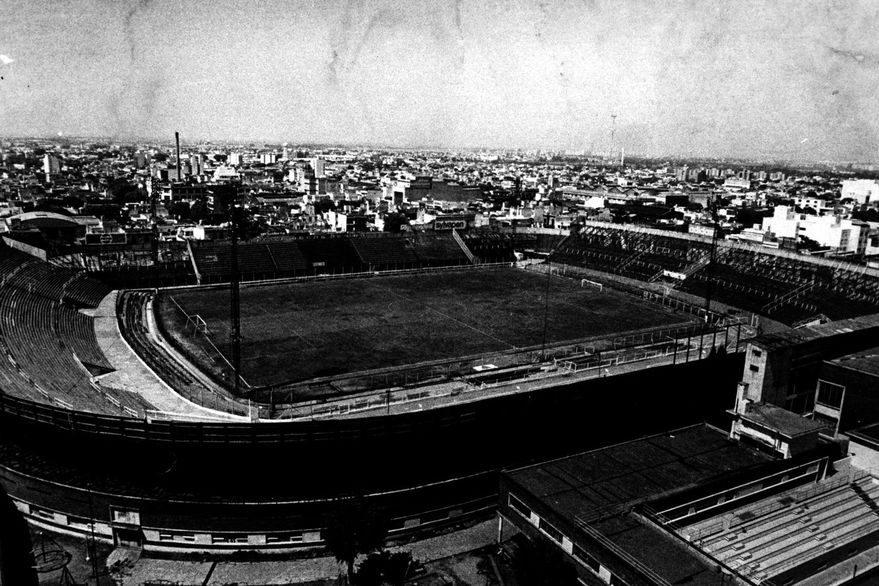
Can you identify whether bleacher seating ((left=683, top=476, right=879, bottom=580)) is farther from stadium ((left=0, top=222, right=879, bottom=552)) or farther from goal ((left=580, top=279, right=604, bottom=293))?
goal ((left=580, top=279, right=604, bottom=293))

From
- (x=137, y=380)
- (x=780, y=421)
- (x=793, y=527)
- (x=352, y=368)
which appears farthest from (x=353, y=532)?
(x=137, y=380)

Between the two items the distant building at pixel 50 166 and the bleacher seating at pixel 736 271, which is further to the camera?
the distant building at pixel 50 166

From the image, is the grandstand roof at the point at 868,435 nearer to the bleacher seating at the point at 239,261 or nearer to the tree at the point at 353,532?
the tree at the point at 353,532

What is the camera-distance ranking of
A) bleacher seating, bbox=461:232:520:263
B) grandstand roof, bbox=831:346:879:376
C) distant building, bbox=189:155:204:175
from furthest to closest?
distant building, bbox=189:155:204:175, bleacher seating, bbox=461:232:520:263, grandstand roof, bbox=831:346:879:376

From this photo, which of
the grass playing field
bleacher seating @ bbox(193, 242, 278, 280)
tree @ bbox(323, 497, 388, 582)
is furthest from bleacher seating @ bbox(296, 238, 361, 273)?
tree @ bbox(323, 497, 388, 582)

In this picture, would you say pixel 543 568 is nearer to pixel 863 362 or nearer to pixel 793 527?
pixel 793 527

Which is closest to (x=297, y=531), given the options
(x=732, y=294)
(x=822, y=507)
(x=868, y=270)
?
(x=822, y=507)

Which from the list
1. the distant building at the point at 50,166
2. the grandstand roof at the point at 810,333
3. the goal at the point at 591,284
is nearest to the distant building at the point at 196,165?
the distant building at the point at 50,166
